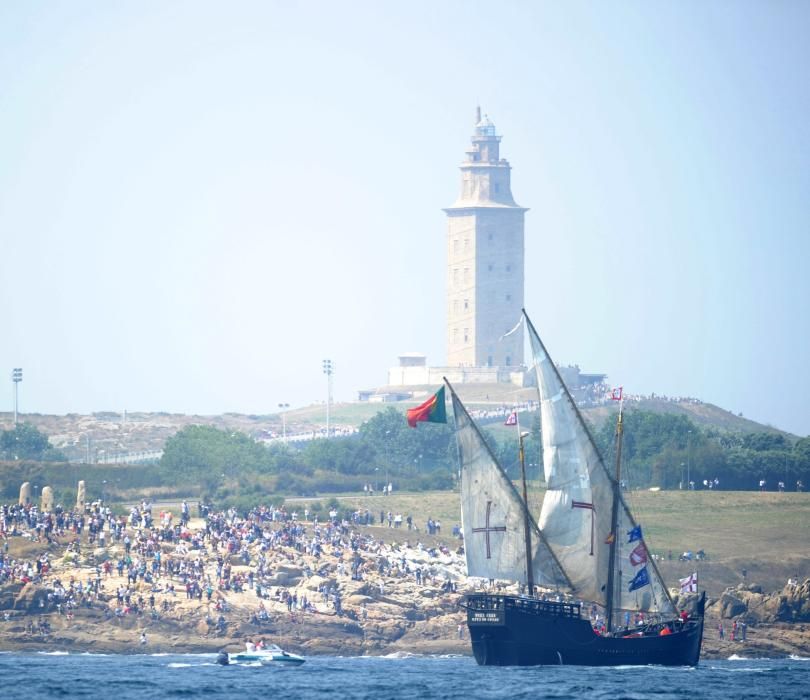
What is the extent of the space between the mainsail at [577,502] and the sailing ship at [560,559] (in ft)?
0.15

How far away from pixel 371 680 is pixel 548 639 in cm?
888

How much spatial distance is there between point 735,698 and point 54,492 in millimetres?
75447

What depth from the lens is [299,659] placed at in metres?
103

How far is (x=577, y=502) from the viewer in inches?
3942

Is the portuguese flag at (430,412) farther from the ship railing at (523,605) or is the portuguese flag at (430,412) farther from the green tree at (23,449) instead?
the green tree at (23,449)

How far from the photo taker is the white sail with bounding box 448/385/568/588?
9850 cm

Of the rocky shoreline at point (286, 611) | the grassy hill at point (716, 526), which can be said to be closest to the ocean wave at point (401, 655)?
the rocky shoreline at point (286, 611)

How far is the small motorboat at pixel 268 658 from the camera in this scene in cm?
10269

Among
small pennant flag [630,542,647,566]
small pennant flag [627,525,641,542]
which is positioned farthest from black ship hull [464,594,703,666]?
small pennant flag [627,525,641,542]

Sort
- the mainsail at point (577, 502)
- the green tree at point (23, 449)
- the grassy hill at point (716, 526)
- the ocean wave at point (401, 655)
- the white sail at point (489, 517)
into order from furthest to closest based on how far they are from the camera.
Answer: the green tree at point (23, 449) < the grassy hill at point (716, 526) < the ocean wave at point (401, 655) < the mainsail at point (577, 502) < the white sail at point (489, 517)

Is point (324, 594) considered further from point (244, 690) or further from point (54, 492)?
point (54, 492)

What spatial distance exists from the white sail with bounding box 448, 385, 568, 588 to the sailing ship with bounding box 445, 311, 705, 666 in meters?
0.04

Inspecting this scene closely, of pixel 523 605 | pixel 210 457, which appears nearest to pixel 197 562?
pixel 523 605

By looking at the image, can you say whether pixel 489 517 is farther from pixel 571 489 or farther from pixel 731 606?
pixel 731 606
